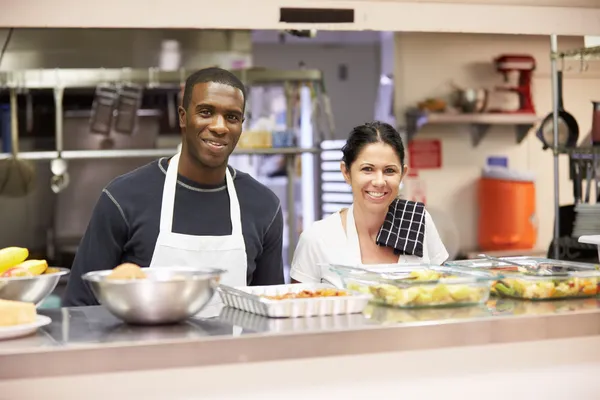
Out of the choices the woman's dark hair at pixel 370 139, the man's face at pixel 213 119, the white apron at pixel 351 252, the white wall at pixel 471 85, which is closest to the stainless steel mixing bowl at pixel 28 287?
the man's face at pixel 213 119

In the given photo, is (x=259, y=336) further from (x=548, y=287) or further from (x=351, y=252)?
(x=351, y=252)

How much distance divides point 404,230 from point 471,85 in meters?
3.76

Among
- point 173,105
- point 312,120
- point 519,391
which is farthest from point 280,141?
point 519,391

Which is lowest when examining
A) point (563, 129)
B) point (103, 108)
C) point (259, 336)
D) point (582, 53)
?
point (259, 336)

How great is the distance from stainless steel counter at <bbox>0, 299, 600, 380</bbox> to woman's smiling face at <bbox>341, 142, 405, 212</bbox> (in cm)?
98

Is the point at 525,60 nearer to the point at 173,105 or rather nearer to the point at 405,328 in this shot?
the point at 173,105

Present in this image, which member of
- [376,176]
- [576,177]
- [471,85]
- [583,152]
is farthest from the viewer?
[471,85]

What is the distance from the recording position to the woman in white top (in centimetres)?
327

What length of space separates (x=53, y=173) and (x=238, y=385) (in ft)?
14.5

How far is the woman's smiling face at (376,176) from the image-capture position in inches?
129

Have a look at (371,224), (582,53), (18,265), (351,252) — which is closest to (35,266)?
(18,265)

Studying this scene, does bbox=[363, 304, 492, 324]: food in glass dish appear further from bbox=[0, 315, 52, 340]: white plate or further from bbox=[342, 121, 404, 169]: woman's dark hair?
bbox=[342, 121, 404, 169]: woman's dark hair

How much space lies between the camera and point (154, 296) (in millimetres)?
2020

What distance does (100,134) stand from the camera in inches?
245
